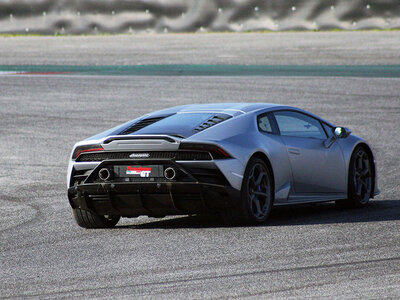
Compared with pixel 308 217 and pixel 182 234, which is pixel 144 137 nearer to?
pixel 182 234

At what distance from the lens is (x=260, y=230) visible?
845 centimetres

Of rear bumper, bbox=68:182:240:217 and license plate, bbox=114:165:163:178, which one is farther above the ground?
license plate, bbox=114:165:163:178

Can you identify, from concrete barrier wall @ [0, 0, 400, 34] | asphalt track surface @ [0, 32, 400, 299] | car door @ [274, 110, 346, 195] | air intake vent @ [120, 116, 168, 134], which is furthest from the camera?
concrete barrier wall @ [0, 0, 400, 34]

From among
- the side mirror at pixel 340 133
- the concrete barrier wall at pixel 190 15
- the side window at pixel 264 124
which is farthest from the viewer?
the concrete barrier wall at pixel 190 15

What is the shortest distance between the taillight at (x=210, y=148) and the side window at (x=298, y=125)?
1.22 metres

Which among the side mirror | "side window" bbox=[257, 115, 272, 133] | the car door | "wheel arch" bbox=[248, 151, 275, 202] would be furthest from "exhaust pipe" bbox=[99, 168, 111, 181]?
the side mirror

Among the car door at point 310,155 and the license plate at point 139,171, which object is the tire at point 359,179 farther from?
the license plate at point 139,171

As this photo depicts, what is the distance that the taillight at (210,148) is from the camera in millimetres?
8375

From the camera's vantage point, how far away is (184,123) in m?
8.86

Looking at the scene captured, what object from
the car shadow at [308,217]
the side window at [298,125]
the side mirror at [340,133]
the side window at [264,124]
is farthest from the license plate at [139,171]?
the side mirror at [340,133]

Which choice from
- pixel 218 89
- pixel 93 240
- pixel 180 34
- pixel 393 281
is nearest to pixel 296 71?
pixel 218 89

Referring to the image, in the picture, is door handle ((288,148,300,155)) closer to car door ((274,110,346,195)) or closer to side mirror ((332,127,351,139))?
car door ((274,110,346,195))

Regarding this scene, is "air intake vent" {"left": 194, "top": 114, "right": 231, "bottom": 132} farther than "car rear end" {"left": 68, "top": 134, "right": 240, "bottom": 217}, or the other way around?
"air intake vent" {"left": 194, "top": 114, "right": 231, "bottom": 132}

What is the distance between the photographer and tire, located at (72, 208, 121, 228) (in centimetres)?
894
